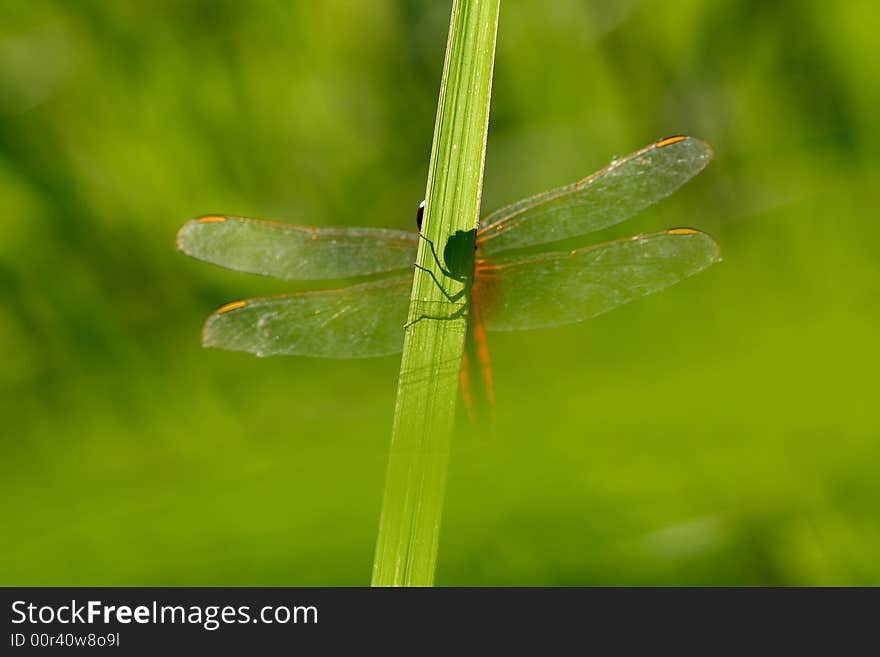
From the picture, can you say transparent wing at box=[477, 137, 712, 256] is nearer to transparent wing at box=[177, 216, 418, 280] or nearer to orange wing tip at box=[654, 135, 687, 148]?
orange wing tip at box=[654, 135, 687, 148]

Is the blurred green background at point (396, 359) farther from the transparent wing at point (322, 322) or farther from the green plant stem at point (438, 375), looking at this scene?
the green plant stem at point (438, 375)

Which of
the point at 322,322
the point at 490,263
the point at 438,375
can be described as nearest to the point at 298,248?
the point at 322,322

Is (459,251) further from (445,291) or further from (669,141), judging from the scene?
(669,141)

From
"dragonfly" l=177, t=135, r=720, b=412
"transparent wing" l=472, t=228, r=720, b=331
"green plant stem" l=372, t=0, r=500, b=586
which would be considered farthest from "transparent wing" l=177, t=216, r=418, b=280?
"green plant stem" l=372, t=0, r=500, b=586

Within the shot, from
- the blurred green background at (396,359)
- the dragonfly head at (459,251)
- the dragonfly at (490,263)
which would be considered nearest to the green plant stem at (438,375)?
the dragonfly head at (459,251)

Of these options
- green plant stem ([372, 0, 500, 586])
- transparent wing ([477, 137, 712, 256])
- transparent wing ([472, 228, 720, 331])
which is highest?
transparent wing ([477, 137, 712, 256])

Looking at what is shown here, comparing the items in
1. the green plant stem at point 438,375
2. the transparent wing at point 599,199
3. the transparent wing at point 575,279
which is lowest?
the green plant stem at point 438,375

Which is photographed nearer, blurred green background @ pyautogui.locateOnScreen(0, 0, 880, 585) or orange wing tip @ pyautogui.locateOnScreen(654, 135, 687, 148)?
orange wing tip @ pyautogui.locateOnScreen(654, 135, 687, 148)
